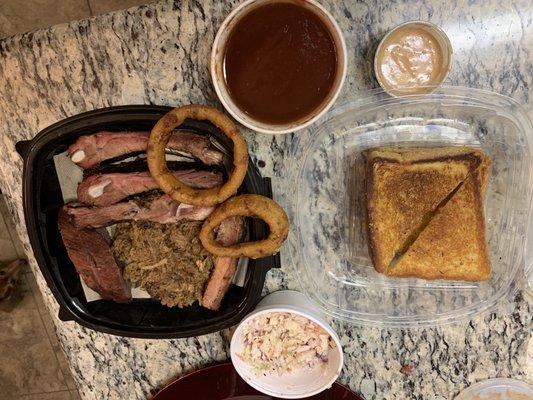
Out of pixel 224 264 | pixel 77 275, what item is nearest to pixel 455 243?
pixel 224 264

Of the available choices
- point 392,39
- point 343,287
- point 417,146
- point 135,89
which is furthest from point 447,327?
point 135,89

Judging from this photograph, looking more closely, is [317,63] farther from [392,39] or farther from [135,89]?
[135,89]

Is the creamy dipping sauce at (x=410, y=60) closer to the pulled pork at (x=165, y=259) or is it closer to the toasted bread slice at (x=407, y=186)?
the toasted bread slice at (x=407, y=186)

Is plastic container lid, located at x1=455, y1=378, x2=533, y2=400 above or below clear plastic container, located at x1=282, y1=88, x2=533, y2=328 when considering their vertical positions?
below

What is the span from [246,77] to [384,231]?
57cm

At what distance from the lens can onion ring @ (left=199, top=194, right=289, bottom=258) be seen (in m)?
1.29

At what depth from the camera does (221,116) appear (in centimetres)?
127

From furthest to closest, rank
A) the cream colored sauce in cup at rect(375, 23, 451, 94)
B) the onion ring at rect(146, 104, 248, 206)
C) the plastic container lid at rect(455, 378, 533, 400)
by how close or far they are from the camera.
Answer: the plastic container lid at rect(455, 378, 533, 400)
the cream colored sauce in cup at rect(375, 23, 451, 94)
the onion ring at rect(146, 104, 248, 206)

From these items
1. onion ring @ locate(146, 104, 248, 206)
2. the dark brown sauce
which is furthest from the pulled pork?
the dark brown sauce

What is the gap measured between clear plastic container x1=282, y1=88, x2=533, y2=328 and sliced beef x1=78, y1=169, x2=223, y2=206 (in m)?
0.26

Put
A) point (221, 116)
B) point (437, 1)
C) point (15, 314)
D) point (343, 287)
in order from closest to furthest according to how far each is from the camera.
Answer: point (221, 116) < point (437, 1) < point (343, 287) < point (15, 314)

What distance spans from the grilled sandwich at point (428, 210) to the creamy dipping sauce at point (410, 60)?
0.19m

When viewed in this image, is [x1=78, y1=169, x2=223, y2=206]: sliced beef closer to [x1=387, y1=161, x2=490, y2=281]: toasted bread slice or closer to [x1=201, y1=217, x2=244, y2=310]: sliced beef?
[x1=201, y1=217, x2=244, y2=310]: sliced beef

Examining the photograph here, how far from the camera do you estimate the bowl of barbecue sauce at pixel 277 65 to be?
129cm
